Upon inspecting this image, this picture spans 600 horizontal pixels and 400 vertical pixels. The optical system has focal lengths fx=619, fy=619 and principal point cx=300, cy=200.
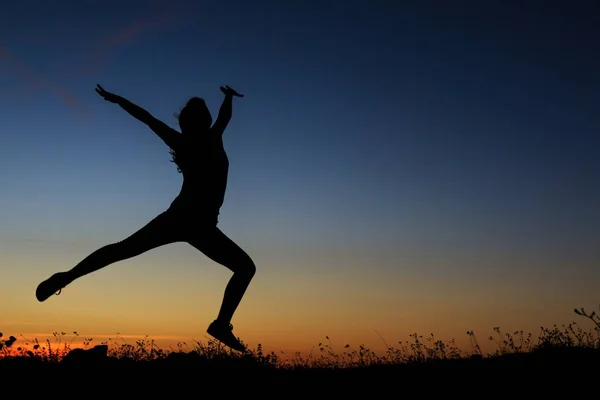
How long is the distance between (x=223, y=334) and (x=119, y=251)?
171 cm

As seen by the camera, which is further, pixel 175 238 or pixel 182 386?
pixel 175 238

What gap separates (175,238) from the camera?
24.6 ft

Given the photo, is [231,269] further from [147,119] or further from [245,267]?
[147,119]

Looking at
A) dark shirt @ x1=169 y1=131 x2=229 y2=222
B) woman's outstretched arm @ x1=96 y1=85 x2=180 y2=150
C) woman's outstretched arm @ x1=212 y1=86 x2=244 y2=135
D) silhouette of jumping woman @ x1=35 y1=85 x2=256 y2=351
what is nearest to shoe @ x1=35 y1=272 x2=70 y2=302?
silhouette of jumping woman @ x1=35 y1=85 x2=256 y2=351

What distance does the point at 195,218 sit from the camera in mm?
7477

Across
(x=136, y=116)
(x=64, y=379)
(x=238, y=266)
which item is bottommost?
(x=64, y=379)

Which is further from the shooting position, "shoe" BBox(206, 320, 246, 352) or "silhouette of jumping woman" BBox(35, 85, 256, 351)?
"shoe" BBox(206, 320, 246, 352)

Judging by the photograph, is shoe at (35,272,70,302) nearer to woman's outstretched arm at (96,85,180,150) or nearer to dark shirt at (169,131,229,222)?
dark shirt at (169,131,229,222)

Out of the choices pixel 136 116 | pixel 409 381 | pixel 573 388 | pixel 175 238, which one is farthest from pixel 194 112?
pixel 573 388

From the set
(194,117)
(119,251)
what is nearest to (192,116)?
(194,117)

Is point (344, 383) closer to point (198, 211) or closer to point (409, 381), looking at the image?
point (409, 381)

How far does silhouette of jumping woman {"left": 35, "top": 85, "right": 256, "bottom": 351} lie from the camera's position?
7.30m

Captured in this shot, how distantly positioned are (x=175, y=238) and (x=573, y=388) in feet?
15.1

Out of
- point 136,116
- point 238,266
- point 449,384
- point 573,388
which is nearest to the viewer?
point 573,388
